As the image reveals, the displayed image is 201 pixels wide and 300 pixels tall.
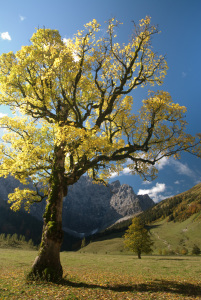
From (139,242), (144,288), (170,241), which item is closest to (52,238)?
(144,288)

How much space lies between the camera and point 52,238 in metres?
11.5

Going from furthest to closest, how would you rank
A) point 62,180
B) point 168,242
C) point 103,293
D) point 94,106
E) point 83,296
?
point 168,242
point 94,106
point 62,180
point 103,293
point 83,296

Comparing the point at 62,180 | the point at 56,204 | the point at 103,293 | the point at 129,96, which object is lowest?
the point at 103,293

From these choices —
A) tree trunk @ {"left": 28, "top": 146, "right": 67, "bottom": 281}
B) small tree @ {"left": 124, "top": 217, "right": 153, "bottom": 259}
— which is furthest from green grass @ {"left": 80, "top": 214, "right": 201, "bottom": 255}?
tree trunk @ {"left": 28, "top": 146, "right": 67, "bottom": 281}

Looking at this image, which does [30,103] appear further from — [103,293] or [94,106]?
[103,293]

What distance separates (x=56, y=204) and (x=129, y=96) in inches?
467

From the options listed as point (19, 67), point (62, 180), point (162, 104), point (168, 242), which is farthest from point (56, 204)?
point (168, 242)

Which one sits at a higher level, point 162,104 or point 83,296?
point 162,104

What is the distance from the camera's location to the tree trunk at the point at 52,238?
1095 centimetres

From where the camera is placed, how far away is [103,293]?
371 inches

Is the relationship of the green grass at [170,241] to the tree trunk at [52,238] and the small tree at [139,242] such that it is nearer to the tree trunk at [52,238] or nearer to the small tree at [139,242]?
the small tree at [139,242]

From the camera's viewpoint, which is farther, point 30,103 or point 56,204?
point 30,103

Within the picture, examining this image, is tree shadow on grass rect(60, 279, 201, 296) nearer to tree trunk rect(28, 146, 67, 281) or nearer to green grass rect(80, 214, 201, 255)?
tree trunk rect(28, 146, 67, 281)

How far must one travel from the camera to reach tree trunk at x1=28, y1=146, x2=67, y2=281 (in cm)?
1095
